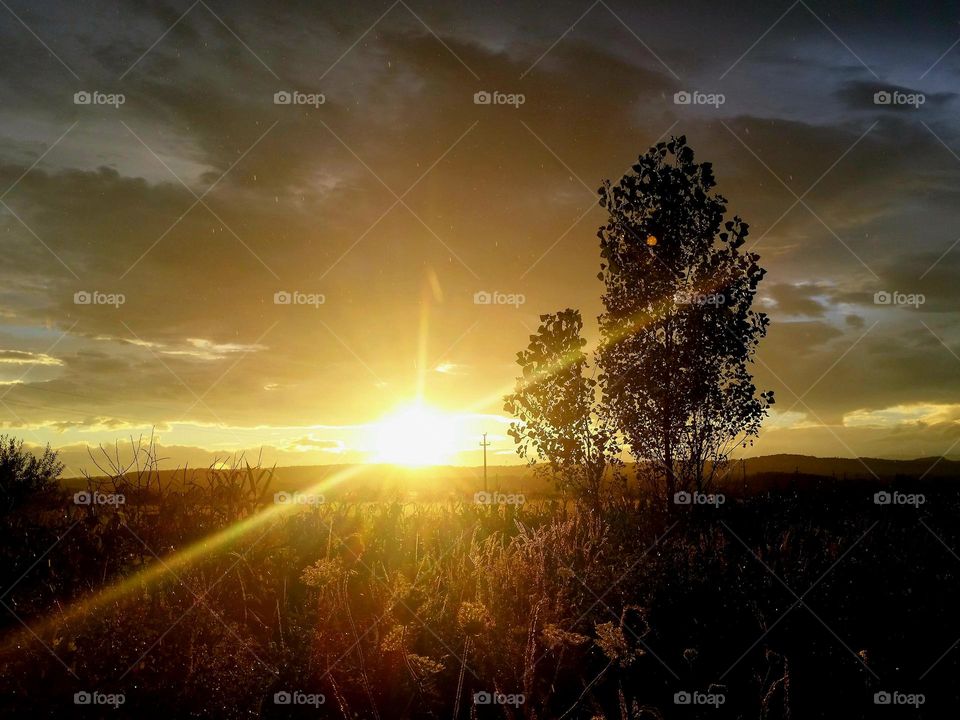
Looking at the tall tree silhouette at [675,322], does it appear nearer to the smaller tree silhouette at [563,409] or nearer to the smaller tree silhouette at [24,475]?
the smaller tree silhouette at [563,409]

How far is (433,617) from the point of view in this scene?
21.5ft

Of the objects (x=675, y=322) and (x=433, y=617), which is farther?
(x=675, y=322)

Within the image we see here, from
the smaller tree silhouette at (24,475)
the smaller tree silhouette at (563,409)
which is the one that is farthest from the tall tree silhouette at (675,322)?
the smaller tree silhouette at (24,475)

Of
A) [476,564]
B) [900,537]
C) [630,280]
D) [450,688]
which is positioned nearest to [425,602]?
[476,564]

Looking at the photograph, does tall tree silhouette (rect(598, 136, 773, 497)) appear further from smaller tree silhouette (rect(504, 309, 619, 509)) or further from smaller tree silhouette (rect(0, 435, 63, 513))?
smaller tree silhouette (rect(0, 435, 63, 513))

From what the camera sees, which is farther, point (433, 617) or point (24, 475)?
point (24, 475)

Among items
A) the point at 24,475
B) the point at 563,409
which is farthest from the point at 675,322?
the point at 24,475

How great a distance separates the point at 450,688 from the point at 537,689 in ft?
2.58

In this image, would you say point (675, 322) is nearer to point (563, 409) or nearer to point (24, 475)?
point (563, 409)

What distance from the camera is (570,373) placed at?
1959cm

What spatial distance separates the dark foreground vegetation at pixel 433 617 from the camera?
17.5 feet

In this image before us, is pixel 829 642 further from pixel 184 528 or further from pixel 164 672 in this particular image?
pixel 184 528

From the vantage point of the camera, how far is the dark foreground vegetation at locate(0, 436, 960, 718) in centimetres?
534

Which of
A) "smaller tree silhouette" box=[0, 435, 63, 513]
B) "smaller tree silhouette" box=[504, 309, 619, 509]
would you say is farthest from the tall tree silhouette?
"smaller tree silhouette" box=[0, 435, 63, 513]
